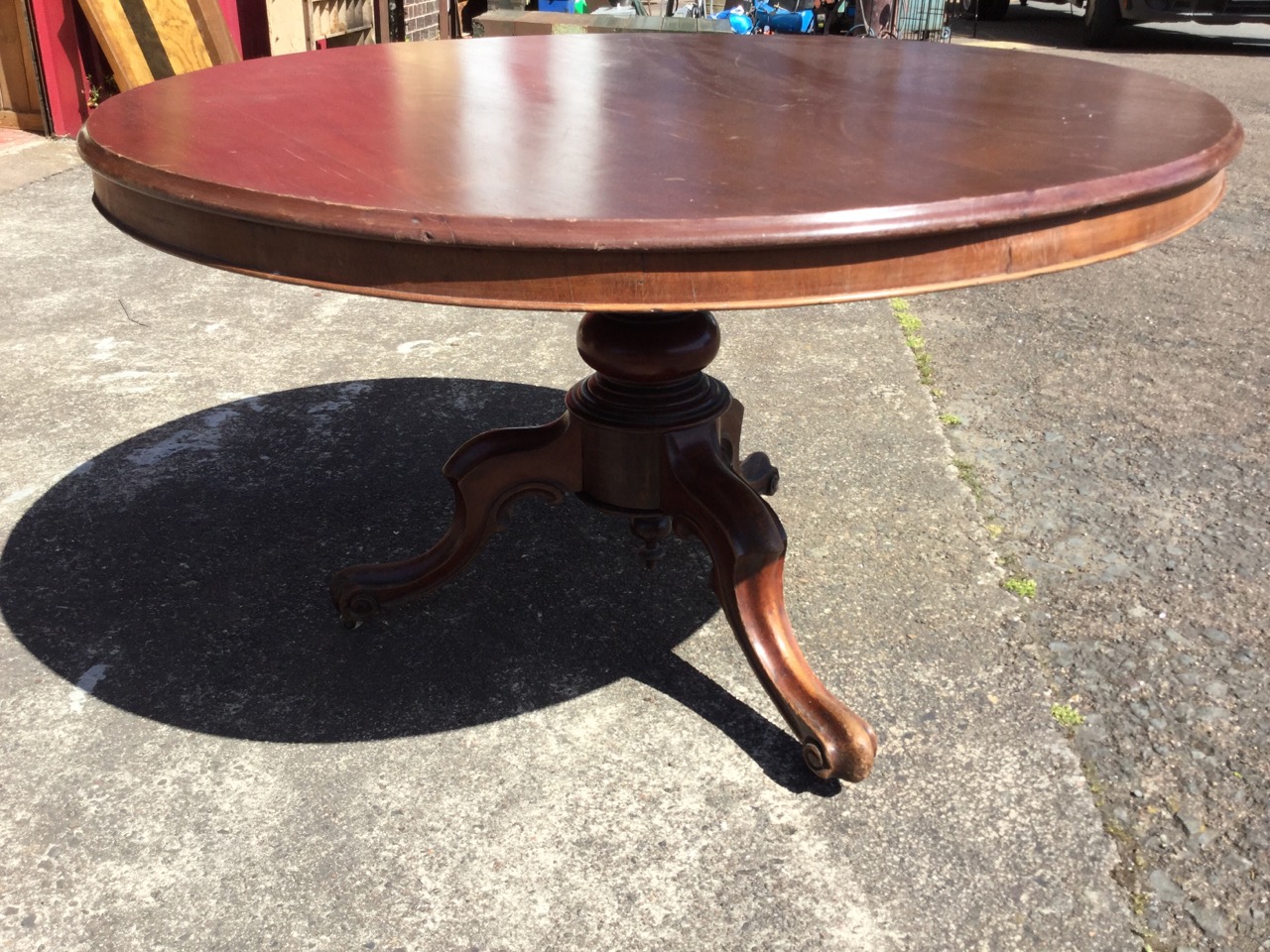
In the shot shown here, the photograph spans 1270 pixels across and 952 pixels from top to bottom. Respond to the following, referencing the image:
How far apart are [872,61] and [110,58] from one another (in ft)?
12.8

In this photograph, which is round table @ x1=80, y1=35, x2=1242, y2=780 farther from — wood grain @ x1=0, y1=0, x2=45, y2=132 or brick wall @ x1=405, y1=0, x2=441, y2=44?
brick wall @ x1=405, y1=0, x2=441, y2=44

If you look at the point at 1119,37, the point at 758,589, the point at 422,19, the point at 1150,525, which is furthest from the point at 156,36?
the point at 1119,37

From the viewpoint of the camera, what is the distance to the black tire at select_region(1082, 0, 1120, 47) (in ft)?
31.9

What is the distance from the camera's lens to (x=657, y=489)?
1903mm

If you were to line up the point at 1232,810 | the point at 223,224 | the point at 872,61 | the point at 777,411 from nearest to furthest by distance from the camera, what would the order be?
the point at 223,224, the point at 1232,810, the point at 872,61, the point at 777,411

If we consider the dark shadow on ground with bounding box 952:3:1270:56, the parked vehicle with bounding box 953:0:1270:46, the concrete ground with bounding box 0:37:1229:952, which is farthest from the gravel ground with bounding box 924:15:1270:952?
the dark shadow on ground with bounding box 952:3:1270:56

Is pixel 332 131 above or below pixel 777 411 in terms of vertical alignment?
above

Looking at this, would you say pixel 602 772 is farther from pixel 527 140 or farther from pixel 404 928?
pixel 527 140

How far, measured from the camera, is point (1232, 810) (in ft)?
5.33

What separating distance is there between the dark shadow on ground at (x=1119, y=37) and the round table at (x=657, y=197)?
881cm

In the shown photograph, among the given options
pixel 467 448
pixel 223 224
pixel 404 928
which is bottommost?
pixel 404 928

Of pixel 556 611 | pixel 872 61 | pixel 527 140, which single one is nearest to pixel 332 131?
pixel 527 140

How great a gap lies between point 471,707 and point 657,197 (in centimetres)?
97

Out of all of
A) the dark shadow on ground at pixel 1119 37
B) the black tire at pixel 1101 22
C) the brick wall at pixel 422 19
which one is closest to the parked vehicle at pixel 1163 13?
the black tire at pixel 1101 22
